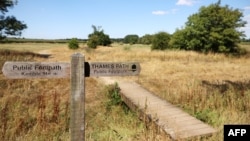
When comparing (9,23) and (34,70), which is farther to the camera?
(9,23)

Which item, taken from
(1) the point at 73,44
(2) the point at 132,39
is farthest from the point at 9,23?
(2) the point at 132,39

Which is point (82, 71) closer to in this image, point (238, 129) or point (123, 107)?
point (238, 129)

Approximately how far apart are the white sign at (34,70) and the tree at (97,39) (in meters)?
33.4

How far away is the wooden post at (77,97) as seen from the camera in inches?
113

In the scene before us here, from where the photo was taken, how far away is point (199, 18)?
26016 millimetres

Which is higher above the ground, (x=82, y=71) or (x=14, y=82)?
(x=82, y=71)

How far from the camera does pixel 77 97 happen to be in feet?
9.50

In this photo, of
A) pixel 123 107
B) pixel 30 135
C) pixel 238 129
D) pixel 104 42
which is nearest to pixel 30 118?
pixel 30 135

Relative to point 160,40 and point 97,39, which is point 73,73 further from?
point 97,39

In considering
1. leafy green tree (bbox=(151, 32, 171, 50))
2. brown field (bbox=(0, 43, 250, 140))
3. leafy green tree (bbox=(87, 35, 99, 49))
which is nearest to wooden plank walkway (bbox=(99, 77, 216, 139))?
brown field (bbox=(0, 43, 250, 140))

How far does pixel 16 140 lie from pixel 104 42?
38.4 metres

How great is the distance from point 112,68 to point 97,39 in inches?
1432

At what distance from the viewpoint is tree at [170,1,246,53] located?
2497 centimetres

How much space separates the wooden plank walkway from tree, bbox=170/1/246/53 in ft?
65.5
